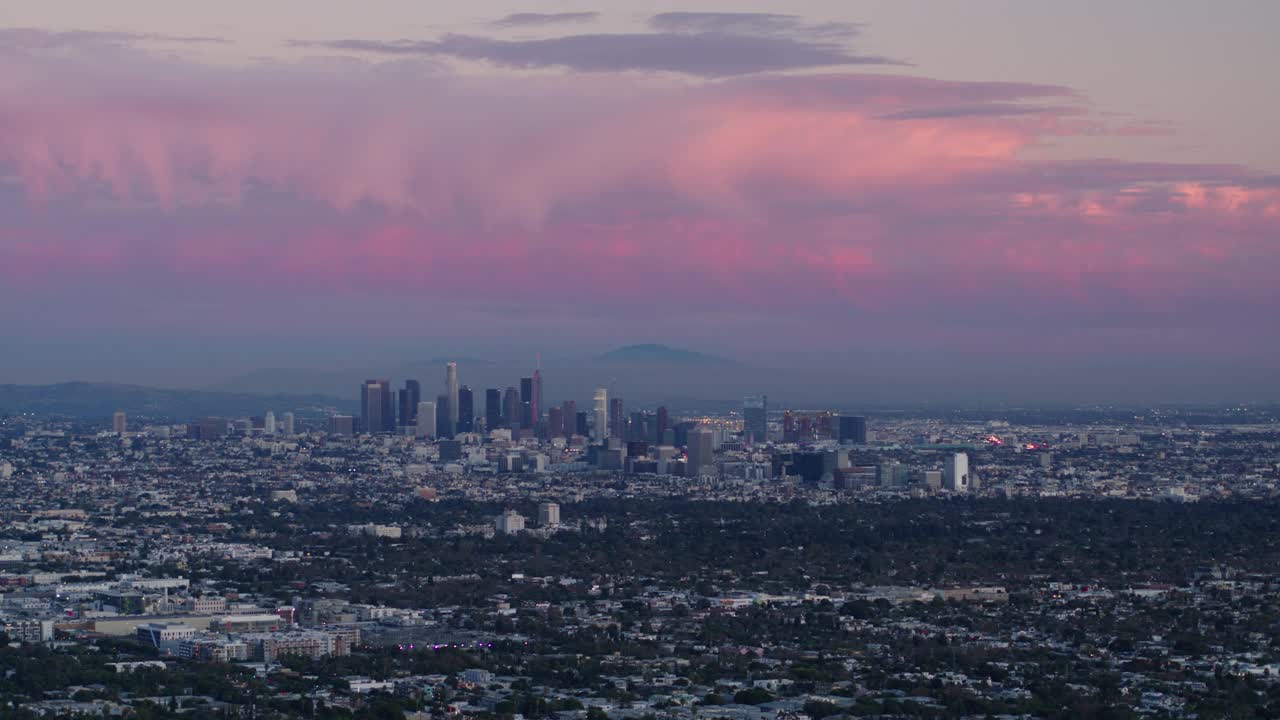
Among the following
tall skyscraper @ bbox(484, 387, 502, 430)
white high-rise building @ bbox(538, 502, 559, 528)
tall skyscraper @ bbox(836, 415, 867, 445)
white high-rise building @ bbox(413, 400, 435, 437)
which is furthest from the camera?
tall skyscraper @ bbox(484, 387, 502, 430)

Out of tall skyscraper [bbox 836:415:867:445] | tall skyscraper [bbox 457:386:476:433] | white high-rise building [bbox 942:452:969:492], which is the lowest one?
white high-rise building [bbox 942:452:969:492]

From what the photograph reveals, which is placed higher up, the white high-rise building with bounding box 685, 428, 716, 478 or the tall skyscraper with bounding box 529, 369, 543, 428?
the tall skyscraper with bounding box 529, 369, 543, 428

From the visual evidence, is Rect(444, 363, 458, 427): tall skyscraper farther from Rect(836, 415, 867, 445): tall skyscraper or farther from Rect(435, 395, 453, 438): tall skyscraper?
Rect(836, 415, 867, 445): tall skyscraper

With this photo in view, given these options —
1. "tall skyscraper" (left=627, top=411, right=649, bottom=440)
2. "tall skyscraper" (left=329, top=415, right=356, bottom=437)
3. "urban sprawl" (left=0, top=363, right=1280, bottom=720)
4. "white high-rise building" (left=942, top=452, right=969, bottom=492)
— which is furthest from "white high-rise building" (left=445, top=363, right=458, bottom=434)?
"white high-rise building" (left=942, top=452, right=969, bottom=492)

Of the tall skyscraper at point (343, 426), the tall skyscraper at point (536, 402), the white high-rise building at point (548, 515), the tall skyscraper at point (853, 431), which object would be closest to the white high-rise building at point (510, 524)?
the white high-rise building at point (548, 515)

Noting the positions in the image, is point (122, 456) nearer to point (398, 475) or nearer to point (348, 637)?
point (398, 475)
